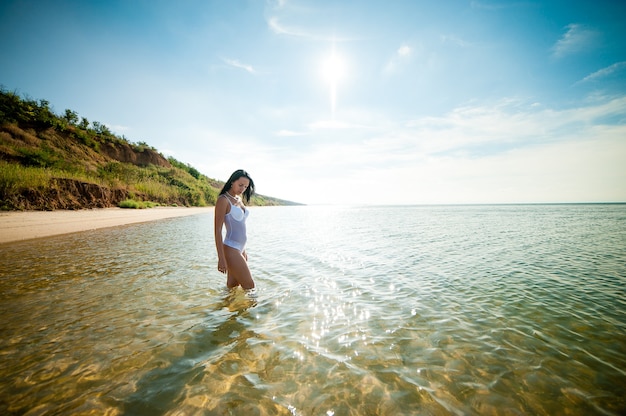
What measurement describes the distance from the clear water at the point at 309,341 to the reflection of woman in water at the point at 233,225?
30.4 inches

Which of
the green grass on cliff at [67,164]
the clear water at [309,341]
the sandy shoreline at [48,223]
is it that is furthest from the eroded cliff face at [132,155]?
the clear water at [309,341]

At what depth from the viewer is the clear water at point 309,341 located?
2701 millimetres

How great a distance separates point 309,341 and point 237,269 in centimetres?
250

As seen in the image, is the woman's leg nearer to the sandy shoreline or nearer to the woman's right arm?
the woman's right arm

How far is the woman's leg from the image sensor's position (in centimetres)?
557

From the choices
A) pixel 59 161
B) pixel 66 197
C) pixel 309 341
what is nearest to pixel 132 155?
pixel 59 161

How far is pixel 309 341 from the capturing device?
396 cm

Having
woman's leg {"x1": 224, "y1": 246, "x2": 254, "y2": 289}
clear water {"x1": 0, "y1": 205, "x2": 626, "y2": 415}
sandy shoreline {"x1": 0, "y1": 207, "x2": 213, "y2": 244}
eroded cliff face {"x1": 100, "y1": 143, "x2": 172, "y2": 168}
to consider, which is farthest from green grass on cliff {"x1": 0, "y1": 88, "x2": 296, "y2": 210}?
woman's leg {"x1": 224, "y1": 246, "x2": 254, "y2": 289}

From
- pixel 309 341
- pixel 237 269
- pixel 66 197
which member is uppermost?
pixel 66 197

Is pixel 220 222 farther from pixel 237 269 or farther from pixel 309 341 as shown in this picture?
pixel 309 341

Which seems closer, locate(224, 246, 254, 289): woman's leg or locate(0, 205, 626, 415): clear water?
locate(0, 205, 626, 415): clear water

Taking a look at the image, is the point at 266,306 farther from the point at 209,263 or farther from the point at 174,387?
the point at 209,263

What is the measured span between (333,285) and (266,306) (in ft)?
7.54

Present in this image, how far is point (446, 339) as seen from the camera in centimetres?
403
